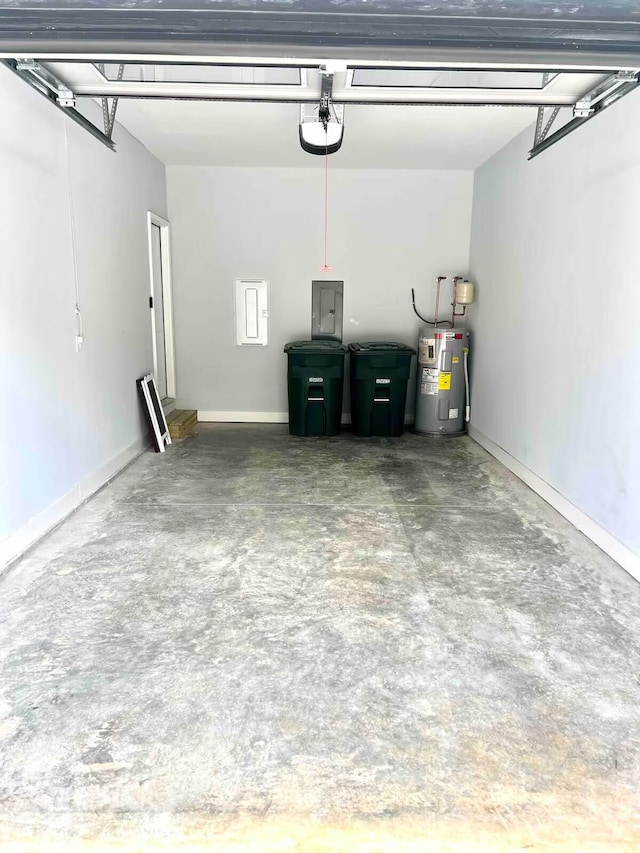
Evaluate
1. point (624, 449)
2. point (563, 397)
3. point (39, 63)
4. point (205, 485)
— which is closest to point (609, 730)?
point (624, 449)

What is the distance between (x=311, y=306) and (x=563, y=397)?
10.8 ft

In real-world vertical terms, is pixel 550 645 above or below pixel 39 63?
below

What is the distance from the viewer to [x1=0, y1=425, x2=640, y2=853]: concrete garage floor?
152 centimetres

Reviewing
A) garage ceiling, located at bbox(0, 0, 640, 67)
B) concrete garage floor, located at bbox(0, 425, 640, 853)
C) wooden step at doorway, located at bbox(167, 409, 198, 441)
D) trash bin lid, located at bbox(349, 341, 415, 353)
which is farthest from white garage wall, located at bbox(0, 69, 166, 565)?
trash bin lid, located at bbox(349, 341, 415, 353)

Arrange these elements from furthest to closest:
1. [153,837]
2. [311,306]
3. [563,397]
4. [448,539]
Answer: [311,306] < [563,397] < [448,539] < [153,837]

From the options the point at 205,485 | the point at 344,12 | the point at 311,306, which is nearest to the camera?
the point at 344,12

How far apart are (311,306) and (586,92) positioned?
364 centimetres

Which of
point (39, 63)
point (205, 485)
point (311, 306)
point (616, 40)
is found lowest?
point (205, 485)

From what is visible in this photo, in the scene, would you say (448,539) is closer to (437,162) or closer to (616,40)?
(616,40)

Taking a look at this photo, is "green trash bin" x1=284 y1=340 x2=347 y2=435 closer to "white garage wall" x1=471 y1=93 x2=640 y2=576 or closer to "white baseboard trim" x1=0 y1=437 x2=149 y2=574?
"white garage wall" x1=471 y1=93 x2=640 y2=576

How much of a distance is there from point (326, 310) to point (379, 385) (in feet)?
3.79

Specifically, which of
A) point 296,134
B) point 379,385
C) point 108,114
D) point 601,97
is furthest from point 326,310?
point 601,97

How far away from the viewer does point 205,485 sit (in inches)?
172

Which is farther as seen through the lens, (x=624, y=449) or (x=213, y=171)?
(x=213, y=171)
